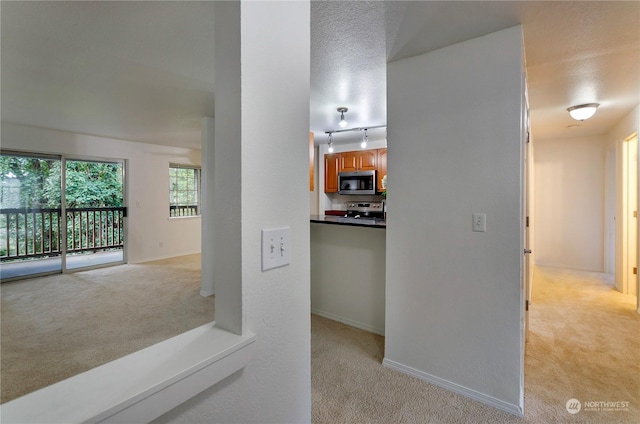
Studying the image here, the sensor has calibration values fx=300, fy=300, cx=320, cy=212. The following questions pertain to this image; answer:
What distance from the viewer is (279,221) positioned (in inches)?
34.8

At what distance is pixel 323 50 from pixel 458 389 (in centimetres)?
246

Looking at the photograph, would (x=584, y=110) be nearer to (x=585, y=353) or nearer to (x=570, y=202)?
(x=585, y=353)

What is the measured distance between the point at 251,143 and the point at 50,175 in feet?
18.4

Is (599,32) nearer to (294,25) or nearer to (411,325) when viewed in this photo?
(294,25)

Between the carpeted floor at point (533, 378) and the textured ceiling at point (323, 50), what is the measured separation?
88.5 inches

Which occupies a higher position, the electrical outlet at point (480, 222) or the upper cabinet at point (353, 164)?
the upper cabinet at point (353, 164)

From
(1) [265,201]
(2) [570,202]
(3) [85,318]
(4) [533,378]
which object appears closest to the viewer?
(1) [265,201]

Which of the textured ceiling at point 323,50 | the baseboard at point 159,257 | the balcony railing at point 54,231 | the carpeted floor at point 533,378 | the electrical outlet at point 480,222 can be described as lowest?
the carpeted floor at point 533,378

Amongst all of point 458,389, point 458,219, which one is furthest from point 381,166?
point 458,389

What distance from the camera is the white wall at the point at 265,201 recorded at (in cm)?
78

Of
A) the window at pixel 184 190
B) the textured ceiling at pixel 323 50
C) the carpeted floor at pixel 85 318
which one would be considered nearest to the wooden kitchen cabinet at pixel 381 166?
the textured ceiling at pixel 323 50

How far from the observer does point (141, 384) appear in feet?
1.86

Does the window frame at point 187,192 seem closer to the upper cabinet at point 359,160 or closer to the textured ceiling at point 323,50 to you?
the textured ceiling at point 323,50

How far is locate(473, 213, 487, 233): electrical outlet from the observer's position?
6.05 ft
